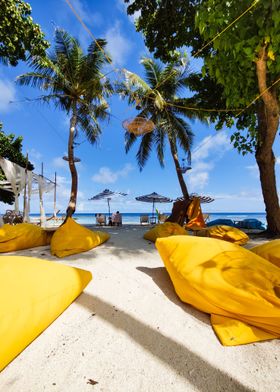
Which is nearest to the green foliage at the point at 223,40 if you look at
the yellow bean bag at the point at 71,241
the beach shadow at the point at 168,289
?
the beach shadow at the point at 168,289

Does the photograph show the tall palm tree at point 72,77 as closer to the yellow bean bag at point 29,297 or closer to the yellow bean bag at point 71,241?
the yellow bean bag at point 71,241

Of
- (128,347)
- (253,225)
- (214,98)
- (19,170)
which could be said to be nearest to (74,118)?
(19,170)

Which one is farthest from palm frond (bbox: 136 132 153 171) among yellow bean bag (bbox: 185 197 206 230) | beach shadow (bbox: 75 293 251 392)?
beach shadow (bbox: 75 293 251 392)

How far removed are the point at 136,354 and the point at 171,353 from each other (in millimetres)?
260

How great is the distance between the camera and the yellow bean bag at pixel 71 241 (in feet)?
13.9

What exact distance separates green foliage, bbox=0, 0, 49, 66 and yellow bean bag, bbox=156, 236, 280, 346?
6.47 meters

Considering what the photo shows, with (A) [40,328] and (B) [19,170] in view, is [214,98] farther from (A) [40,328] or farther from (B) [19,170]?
(B) [19,170]

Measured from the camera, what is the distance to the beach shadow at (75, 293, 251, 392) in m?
1.43

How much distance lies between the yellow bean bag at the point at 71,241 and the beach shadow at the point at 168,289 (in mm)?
1496

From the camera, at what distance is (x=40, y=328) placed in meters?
1.84

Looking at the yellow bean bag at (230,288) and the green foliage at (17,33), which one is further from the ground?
the green foliage at (17,33)

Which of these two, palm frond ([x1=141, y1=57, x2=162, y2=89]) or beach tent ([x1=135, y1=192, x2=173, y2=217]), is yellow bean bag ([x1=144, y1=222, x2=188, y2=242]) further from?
beach tent ([x1=135, y1=192, x2=173, y2=217])

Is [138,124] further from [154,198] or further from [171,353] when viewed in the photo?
[154,198]

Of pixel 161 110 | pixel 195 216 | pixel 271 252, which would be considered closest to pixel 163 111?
pixel 161 110
